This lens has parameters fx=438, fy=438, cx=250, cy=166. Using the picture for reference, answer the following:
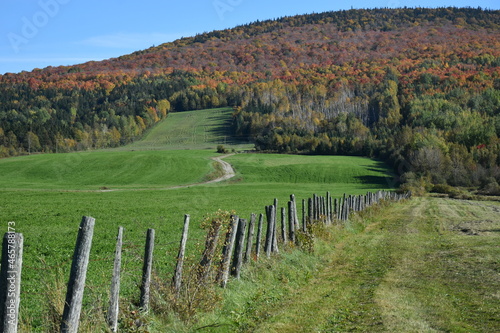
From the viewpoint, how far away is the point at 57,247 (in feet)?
52.4

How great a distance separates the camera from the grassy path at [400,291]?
8406mm

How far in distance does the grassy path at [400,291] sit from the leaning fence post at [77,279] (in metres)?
3.61

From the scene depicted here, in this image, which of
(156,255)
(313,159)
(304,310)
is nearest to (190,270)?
(304,310)

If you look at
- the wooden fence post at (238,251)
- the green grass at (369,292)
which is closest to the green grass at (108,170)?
the green grass at (369,292)

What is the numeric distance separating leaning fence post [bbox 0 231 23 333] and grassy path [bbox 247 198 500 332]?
449 cm

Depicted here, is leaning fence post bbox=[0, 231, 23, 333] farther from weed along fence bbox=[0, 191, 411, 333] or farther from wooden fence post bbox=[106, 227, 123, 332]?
wooden fence post bbox=[106, 227, 123, 332]

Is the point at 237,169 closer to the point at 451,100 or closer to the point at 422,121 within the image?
the point at 422,121

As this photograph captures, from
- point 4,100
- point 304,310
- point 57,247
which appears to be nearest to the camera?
point 304,310

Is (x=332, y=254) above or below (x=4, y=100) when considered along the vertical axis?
below

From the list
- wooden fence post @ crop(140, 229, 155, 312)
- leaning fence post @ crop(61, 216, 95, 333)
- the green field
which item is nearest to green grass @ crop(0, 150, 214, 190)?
the green field

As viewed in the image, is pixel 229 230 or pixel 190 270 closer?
pixel 190 270

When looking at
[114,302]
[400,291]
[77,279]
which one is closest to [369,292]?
[400,291]

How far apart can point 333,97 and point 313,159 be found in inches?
3500

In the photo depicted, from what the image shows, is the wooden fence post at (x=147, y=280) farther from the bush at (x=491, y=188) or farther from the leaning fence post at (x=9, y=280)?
the bush at (x=491, y=188)
